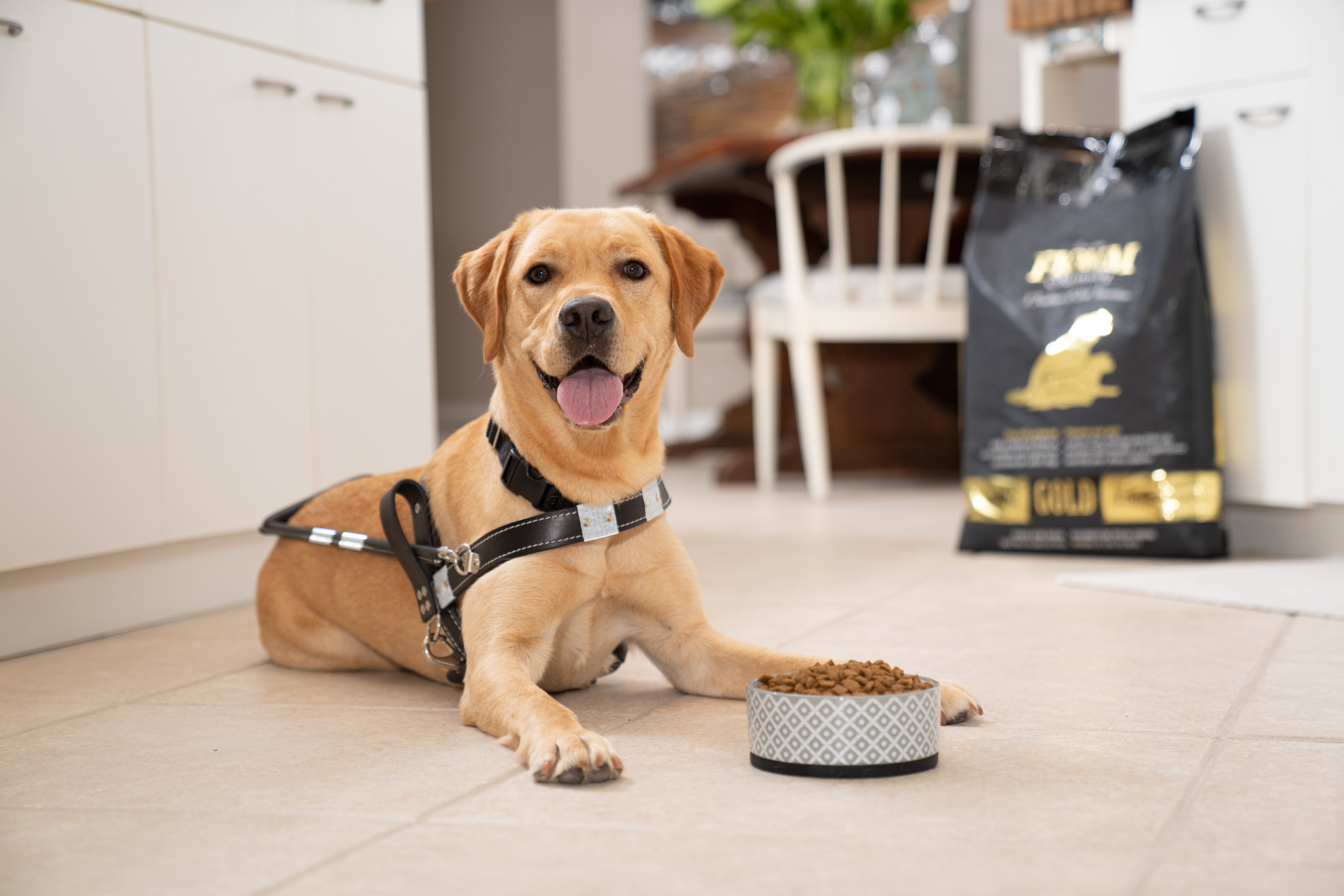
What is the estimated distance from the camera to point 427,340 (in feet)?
9.02

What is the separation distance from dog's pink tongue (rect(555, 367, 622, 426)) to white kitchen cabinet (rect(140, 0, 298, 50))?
121 cm

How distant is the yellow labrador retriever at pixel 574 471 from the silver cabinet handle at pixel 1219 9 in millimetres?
1643

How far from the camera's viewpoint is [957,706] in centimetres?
143

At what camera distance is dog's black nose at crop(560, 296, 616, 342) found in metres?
1.45

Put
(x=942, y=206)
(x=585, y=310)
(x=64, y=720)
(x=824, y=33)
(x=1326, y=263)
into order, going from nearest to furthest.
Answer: (x=585, y=310), (x=64, y=720), (x=1326, y=263), (x=942, y=206), (x=824, y=33)

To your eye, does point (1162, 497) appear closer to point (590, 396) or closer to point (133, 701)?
point (590, 396)

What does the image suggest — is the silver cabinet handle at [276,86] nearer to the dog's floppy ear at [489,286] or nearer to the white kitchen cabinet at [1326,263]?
the dog's floppy ear at [489,286]

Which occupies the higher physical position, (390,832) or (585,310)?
(585,310)

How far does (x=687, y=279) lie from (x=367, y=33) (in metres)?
1.33

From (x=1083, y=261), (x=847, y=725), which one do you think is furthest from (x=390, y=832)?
(x=1083, y=261)

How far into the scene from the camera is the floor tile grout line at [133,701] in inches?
59.3

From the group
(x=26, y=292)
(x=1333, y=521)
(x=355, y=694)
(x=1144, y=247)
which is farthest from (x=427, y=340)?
(x=1333, y=521)

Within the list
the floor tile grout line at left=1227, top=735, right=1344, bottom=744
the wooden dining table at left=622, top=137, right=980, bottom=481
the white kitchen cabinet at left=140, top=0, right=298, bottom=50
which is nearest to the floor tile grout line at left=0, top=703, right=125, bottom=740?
the white kitchen cabinet at left=140, top=0, right=298, bottom=50

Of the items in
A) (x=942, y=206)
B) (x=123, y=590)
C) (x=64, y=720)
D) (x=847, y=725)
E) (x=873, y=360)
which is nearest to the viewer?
(x=847, y=725)
